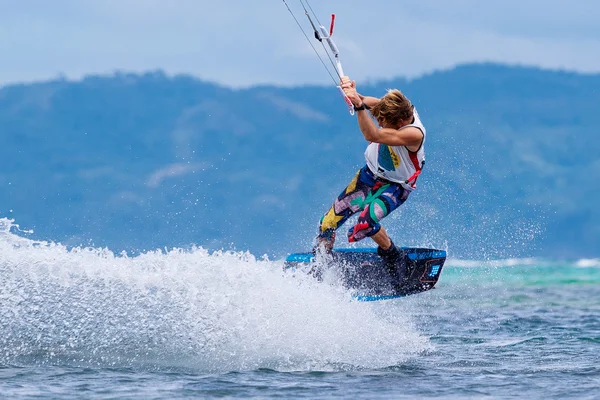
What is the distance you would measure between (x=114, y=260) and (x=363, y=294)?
259cm

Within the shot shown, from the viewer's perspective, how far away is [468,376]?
766 cm

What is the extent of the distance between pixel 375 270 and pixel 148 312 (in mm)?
2492

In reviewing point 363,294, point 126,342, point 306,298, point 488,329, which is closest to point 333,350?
point 306,298

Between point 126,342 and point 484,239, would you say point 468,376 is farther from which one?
point 484,239

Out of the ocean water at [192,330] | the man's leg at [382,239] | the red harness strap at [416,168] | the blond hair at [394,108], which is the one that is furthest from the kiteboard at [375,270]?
the blond hair at [394,108]

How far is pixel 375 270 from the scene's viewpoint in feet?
30.1

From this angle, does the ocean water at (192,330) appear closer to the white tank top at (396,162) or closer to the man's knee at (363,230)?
the man's knee at (363,230)

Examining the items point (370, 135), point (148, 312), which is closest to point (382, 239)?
point (370, 135)

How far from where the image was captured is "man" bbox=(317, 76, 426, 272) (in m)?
7.74

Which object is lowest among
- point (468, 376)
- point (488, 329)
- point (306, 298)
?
point (468, 376)

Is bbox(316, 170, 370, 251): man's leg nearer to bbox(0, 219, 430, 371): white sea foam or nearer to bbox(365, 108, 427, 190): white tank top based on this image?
bbox(365, 108, 427, 190): white tank top

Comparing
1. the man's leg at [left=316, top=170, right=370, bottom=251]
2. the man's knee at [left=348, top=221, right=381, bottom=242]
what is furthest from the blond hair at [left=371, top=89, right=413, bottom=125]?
the man's knee at [left=348, top=221, right=381, bottom=242]

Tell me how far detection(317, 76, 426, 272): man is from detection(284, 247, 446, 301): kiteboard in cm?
15

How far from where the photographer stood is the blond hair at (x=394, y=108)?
26.2ft
